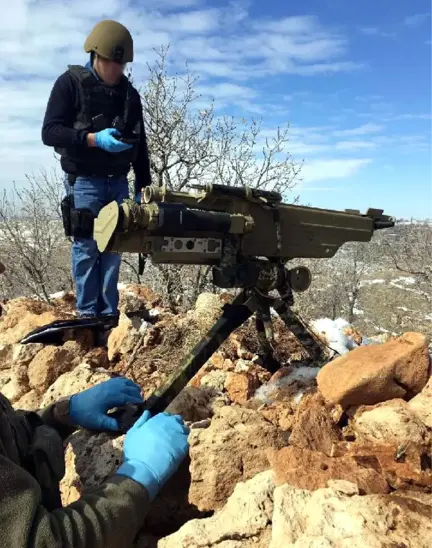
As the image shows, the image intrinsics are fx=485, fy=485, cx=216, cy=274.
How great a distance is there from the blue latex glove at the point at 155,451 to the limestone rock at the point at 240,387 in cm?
92

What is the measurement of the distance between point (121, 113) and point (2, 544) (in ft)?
11.4

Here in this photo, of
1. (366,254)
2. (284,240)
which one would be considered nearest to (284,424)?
(284,240)

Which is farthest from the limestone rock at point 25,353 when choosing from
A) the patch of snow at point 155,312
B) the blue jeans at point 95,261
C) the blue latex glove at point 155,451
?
the blue latex glove at point 155,451

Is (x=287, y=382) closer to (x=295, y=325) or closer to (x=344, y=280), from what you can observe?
(x=295, y=325)

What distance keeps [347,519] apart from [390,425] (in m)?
0.84

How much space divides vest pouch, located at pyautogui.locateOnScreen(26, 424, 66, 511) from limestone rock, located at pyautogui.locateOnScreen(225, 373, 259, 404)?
126 cm

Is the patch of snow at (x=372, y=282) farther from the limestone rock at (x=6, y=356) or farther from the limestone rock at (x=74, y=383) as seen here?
the limestone rock at (x=74, y=383)

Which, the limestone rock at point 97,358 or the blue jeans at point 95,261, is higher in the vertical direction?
the blue jeans at point 95,261

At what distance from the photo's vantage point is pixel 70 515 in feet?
5.06

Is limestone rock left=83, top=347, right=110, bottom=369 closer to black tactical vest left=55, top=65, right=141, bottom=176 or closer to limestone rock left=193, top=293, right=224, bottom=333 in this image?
limestone rock left=193, top=293, right=224, bottom=333

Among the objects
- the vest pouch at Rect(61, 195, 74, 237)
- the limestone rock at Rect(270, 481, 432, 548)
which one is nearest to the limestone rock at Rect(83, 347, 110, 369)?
the vest pouch at Rect(61, 195, 74, 237)

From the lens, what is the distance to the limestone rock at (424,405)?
7.37 feet

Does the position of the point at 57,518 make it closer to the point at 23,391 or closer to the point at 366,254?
the point at 23,391

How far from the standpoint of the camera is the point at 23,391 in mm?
3615
